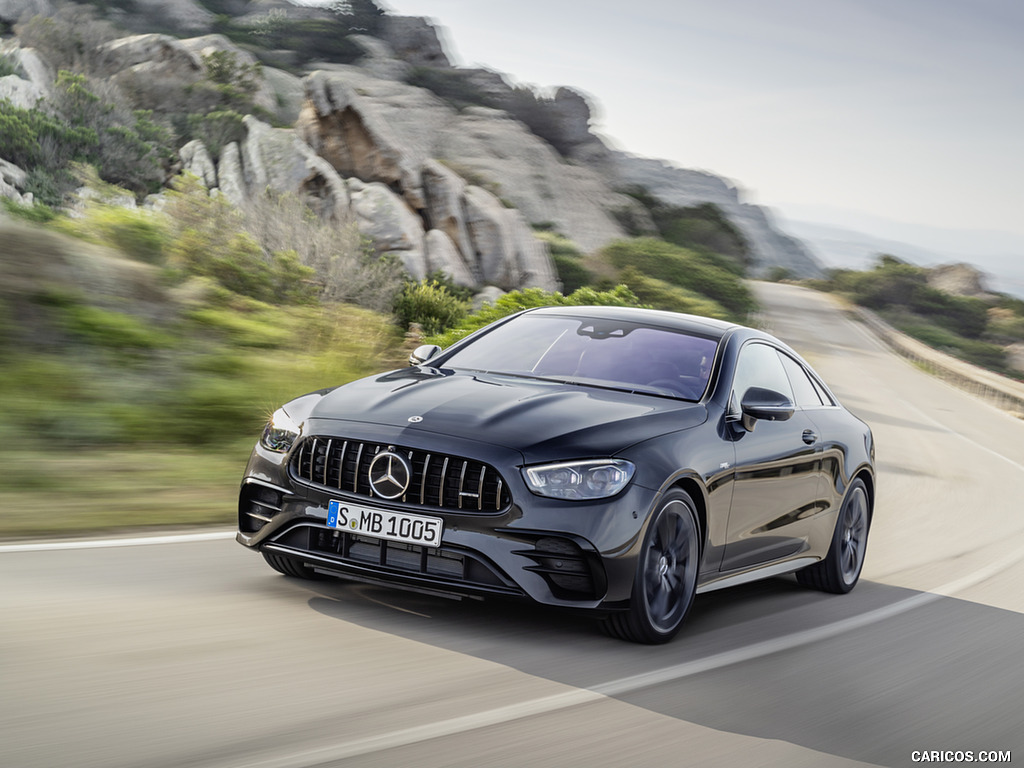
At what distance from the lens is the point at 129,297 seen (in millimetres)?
10117

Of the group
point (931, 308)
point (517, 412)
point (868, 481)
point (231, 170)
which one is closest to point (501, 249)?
point (231, 170)

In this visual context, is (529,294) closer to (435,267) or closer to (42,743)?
(42,743)

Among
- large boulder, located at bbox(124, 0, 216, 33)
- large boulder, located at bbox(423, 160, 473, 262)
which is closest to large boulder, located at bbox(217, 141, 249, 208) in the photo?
large boulder, located at bbox(423, 160, 473, 262)

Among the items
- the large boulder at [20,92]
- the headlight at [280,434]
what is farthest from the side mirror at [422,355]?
the large boulder at [20,92]

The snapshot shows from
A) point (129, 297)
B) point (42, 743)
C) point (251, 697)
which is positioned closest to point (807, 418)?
point (251, 697)

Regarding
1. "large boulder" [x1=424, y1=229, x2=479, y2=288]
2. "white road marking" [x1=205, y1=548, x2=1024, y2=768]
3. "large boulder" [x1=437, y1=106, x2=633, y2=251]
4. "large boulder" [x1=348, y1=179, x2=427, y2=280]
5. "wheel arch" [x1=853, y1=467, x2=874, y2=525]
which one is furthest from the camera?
"large boulder" [x1=437, y1=106, x2=633, y2=251]

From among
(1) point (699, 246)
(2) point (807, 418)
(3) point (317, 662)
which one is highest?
(2) point (807, 418)

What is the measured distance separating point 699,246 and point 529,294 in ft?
181

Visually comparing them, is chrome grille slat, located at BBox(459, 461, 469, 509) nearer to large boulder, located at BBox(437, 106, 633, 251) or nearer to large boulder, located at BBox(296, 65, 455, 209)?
A: large boulder, located at BBox(296, 65, 455, 209)

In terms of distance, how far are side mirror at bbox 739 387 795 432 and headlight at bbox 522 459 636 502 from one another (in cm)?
119

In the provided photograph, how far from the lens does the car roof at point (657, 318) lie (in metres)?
6.19

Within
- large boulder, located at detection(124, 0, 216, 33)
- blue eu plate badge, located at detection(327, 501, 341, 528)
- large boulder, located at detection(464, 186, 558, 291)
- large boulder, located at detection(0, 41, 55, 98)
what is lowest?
large boulder, located at detection(464, 186, 558, 291)

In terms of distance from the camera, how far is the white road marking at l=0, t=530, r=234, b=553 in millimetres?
5657

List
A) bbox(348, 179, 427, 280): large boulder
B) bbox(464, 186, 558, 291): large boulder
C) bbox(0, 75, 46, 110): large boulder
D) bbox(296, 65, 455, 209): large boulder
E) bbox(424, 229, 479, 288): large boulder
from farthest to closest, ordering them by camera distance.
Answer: bbox(0, 75, 46, 110): large boulder, bbox(464, 186, 558, 291): large boulder, bbox(296, 65, 455, 209): large boulder, bbox(424, 229, 479, 288): large boulder, bbox(348, 179, 427, 280): large boulder
